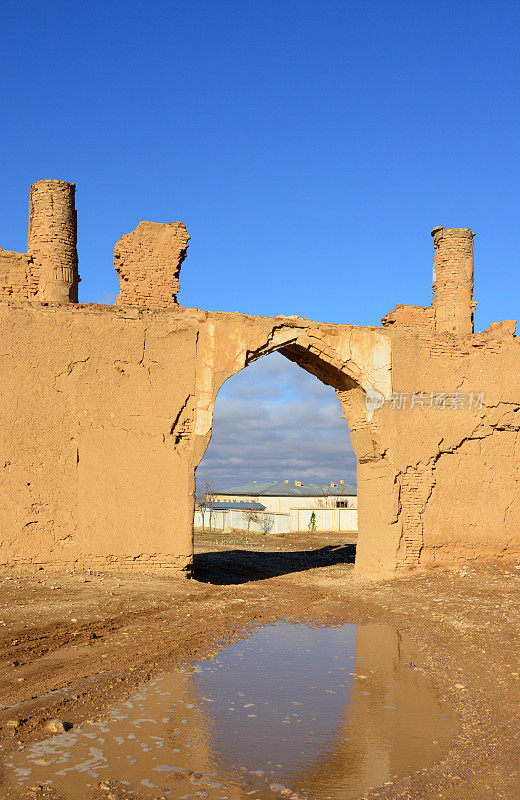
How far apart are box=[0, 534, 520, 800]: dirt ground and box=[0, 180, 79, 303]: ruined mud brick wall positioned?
13.6 feet

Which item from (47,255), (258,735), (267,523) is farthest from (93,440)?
(267,523)

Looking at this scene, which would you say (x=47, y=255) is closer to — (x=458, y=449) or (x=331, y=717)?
(x=458, y=449)

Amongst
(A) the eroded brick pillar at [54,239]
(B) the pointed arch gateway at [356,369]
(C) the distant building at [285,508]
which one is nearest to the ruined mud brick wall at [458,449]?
(B) the pointed arch gateway at [356,369]

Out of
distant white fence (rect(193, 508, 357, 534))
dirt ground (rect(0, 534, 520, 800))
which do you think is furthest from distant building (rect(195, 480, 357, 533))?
dirt ground (rect(0, 534, 520, 800))

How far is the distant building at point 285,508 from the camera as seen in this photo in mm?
29241

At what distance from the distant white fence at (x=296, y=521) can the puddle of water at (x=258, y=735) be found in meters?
23.0

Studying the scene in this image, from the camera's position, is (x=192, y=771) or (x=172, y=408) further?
(x=172, y=408)

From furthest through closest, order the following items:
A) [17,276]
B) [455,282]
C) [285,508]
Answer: [285,508]
[455,282]
[17,276]

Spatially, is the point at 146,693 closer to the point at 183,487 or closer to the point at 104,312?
the point at 183,487

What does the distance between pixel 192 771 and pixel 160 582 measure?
6046 mm

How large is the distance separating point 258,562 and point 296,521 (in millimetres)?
13799

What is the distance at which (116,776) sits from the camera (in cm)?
357

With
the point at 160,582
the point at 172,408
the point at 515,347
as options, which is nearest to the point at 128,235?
the point at 172,408

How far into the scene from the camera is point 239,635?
7.09 m
